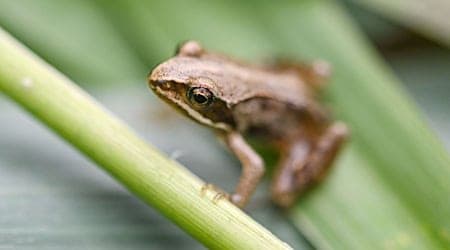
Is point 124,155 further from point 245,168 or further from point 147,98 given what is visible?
point 147,98

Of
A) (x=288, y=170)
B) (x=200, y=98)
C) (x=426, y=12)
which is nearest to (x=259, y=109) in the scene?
(x=288, y=170)

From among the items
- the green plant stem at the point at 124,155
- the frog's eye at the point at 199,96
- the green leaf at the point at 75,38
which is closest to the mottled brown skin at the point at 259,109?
the frog's eye at the point at 199,96

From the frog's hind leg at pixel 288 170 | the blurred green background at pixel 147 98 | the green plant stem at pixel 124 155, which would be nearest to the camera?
the green plant stem at pixel 124 155

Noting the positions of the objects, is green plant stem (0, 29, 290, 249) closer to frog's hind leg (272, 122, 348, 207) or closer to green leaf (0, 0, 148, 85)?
frog's hind leg (272, 122, 348, 207)

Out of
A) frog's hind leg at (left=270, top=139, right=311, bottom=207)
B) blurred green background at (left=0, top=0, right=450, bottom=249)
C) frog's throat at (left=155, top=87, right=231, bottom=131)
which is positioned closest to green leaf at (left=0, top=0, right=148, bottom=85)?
blurred green background at (left=0, top=0, right=450, bottom=249)

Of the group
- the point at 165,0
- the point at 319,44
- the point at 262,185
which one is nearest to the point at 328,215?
the point at 262,185

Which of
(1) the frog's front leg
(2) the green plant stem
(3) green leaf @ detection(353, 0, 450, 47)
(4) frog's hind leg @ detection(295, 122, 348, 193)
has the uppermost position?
(3) green leaf @ detection(353, 0, 450, 47)

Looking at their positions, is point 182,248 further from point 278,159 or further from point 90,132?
point 278,159

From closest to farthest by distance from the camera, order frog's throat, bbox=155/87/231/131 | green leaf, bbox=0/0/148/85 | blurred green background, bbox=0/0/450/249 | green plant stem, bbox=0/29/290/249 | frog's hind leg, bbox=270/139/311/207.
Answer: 1. green plant stem, bbox=0/29/290/249
2. blurred green background, bbox=0/0/450/249
3. frog's throat, bbox=155/87/231/131
4. frog's hind leg, bbox=270/139/311/207
5. green leaf, bbox=0/0/148/85

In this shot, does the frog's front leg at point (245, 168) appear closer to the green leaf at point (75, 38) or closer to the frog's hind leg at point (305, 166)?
the frog's hind leg at point (305, 166)
